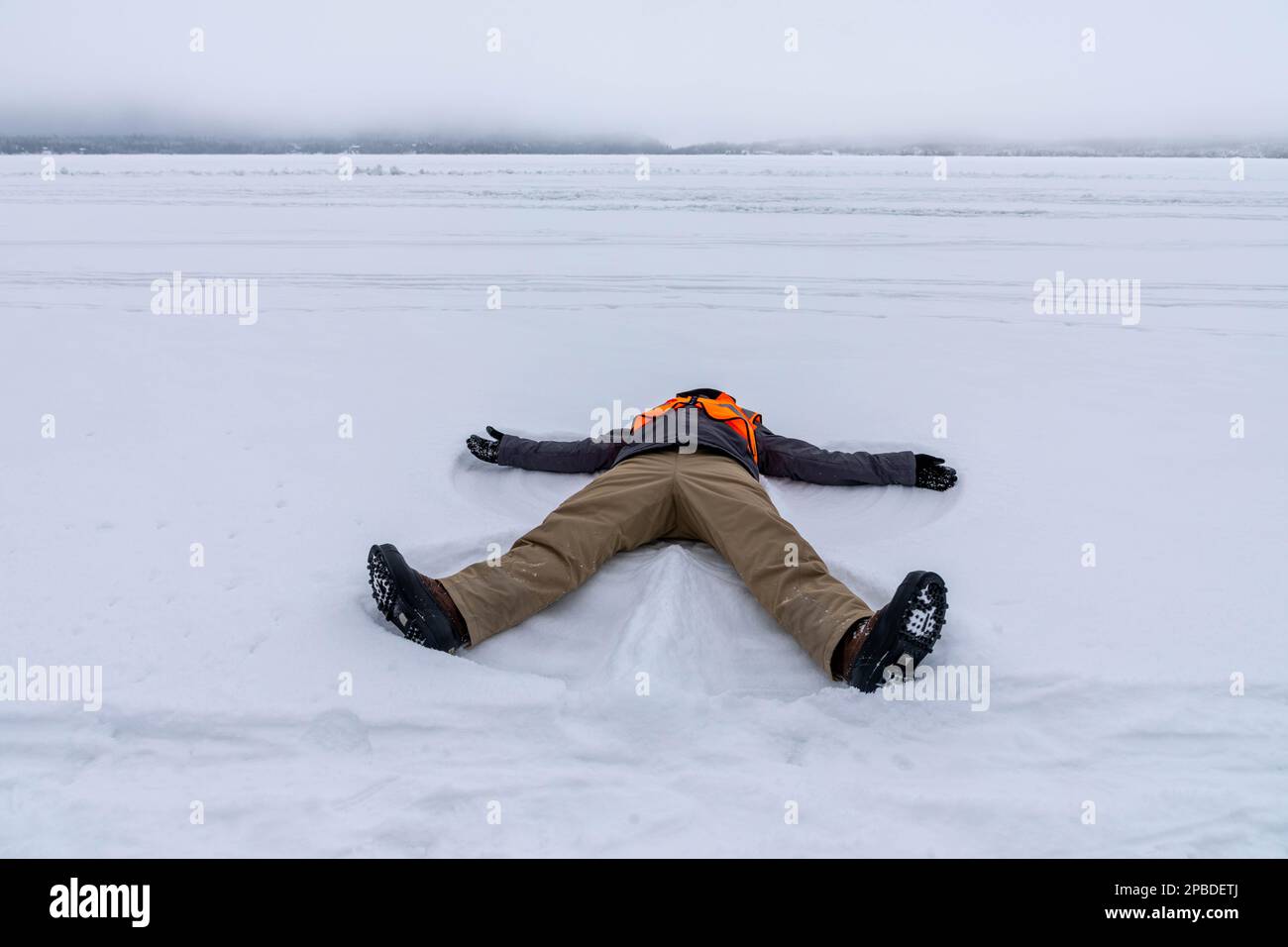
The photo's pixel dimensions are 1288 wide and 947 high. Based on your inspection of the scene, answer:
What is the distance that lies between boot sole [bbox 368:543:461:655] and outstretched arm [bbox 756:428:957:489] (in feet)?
5.85

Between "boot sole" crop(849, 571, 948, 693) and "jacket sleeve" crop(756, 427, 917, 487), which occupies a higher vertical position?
"jacket sleeve" crop(756, 427, 917, 487)

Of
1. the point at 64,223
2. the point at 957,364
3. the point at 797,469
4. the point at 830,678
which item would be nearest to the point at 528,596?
the point at 830,678

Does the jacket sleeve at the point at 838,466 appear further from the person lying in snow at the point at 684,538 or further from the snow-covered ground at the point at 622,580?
the person lying in snow at the point at 684,538

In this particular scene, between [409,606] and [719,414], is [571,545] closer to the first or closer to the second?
[409,606]

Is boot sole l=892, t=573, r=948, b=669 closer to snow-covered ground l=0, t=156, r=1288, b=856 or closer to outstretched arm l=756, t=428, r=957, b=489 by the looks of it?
snow-covered ground l=0, t=156, r=1288, b=856

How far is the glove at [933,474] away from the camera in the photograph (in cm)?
362

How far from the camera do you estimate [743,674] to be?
2400 mm

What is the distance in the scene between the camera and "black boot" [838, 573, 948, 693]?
2.15m

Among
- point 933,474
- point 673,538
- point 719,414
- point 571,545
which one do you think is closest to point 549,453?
point 719,414

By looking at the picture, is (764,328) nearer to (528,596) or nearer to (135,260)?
(528,596)

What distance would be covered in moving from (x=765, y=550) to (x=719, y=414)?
2.82ft

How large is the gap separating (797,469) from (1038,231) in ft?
29.1

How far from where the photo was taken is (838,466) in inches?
143

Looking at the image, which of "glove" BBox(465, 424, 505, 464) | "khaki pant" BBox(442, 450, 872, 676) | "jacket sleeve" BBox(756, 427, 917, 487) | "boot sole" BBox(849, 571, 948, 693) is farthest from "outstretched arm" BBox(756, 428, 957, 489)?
"boot sole" BBox(849, 571, 948, 693)
